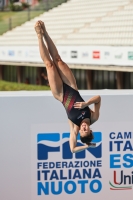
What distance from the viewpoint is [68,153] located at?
5688mm

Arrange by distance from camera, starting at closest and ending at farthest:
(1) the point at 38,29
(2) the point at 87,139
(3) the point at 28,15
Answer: (1) the point at 38,29 < (2) the point at 87,139 < (3) the point at 28,15

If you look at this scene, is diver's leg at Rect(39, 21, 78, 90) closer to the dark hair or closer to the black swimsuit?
the black swimsuit

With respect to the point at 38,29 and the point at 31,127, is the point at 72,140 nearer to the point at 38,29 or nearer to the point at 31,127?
the point at 31,127

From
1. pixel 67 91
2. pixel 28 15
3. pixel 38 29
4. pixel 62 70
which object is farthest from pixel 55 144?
pixel 28 15

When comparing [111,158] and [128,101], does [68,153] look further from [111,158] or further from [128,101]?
[128,101]

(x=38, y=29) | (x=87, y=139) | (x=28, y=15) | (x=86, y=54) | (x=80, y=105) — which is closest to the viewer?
(x=38, y=29)

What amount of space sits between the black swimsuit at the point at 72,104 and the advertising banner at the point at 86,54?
12456mm

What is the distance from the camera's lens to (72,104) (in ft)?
17.9

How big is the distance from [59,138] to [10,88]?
13181mm

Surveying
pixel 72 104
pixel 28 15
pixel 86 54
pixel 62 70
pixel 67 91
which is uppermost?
pixel 62 70

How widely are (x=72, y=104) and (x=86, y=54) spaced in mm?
14601

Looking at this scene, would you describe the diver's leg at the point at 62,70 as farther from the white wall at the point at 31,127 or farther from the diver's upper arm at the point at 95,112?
the diver's upper arm at the point at 95,112

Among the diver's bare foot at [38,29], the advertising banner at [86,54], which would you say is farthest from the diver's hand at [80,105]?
the advertising banner at [86,54]

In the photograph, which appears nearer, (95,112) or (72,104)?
(72,104)
